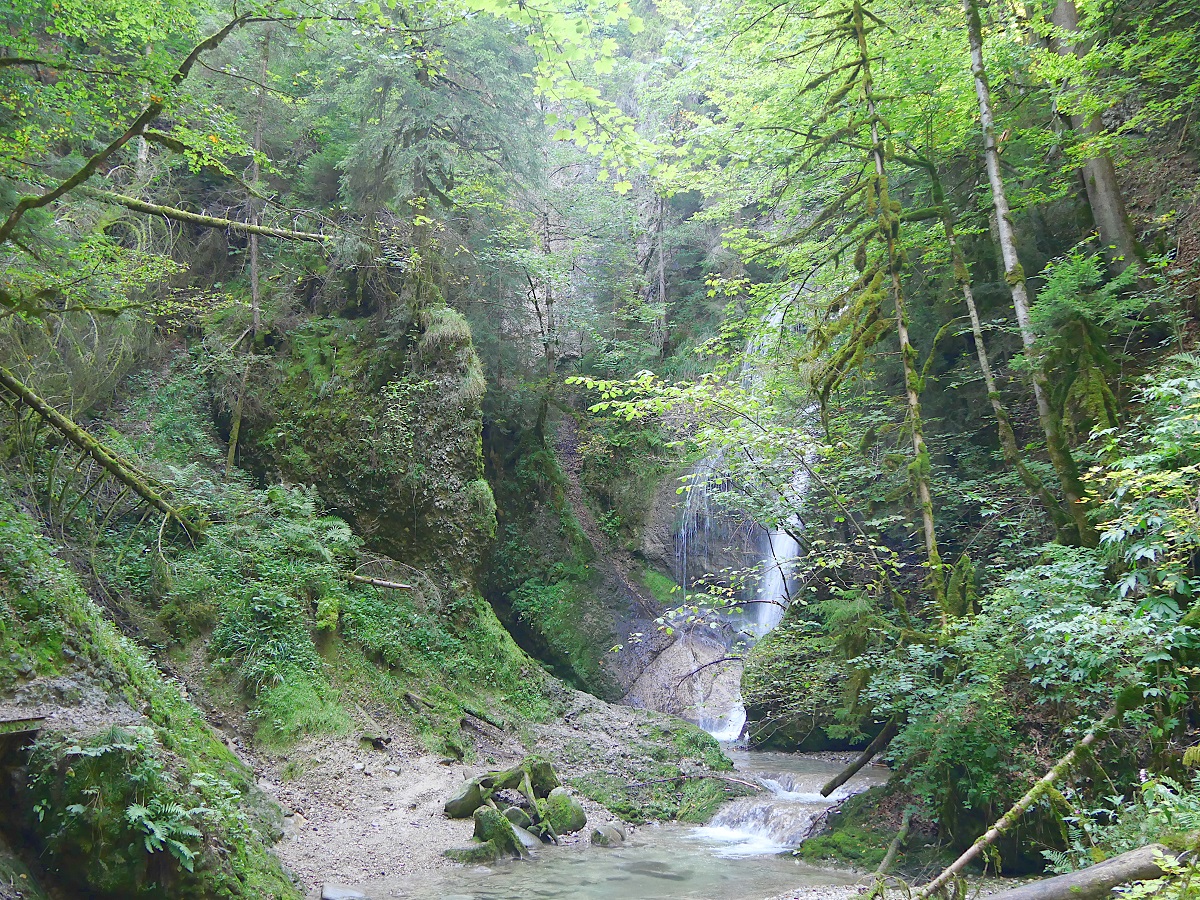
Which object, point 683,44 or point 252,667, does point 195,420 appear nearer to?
point 252,667

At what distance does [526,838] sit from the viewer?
820 cm

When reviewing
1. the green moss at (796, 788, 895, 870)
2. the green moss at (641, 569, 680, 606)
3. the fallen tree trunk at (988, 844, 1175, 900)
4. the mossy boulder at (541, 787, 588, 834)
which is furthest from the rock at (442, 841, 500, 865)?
the green moss at (641, 569, 680, 606)

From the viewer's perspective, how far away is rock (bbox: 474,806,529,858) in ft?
25.7

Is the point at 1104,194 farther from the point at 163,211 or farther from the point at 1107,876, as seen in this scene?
the point at 163,211

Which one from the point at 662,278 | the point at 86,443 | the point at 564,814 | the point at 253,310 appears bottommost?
the point at 564,814

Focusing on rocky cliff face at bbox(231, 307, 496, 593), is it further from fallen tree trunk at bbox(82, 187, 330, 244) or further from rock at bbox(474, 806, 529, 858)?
fallen tree trunk at bbox(82, 187, 330, 244)

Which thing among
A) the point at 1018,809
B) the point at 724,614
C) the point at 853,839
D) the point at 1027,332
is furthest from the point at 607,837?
the point at 724,614

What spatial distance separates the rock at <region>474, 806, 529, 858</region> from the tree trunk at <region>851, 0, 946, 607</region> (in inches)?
207

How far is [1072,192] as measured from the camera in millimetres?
8531

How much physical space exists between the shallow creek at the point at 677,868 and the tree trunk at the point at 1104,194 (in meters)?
7.02

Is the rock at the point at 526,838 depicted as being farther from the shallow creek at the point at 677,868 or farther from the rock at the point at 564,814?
the rock at the point at 564,814

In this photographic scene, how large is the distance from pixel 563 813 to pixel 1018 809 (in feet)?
19.0

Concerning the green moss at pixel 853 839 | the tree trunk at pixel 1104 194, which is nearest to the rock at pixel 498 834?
the green moss at pixel 853 839

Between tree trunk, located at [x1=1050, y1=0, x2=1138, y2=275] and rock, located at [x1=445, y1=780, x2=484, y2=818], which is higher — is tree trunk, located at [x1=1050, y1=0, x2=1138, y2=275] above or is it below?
above
